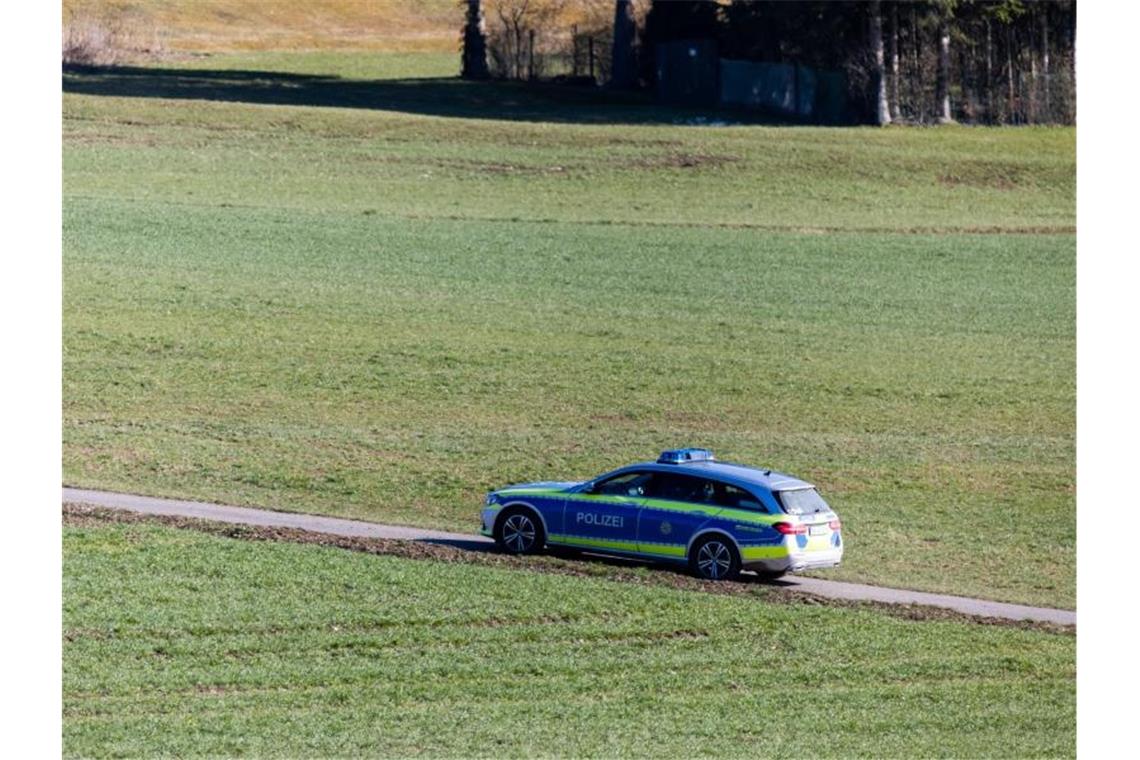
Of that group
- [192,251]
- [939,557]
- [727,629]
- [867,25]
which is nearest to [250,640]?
[727,629]

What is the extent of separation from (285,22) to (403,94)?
44.7ft

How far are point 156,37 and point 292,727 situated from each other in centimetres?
6303

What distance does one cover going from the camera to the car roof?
69.2ft

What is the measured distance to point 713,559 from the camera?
829 inches

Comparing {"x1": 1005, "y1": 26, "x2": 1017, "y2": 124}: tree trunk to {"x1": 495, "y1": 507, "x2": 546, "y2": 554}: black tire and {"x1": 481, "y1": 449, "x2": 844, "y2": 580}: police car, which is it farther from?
{"x1": 495, "y1": 507, "x2": 546, "y2": 554}: black tire

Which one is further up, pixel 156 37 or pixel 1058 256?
pixel 156 37

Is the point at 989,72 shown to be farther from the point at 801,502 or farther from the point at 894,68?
the point at 801,502

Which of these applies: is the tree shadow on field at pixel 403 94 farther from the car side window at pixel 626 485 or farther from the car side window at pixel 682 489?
the car side window at pixel 682 489

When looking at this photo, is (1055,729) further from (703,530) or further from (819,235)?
(819,235)

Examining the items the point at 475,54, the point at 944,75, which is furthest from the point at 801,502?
the point at 475,54

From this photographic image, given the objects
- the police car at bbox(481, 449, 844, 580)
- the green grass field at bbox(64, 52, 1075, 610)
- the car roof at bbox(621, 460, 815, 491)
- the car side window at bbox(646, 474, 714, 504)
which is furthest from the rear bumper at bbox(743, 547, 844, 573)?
the green grass field at bbox(64, 52, 1075, 610)

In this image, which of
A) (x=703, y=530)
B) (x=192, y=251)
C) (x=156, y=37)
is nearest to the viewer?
(x=703, y=530)

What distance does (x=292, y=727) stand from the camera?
48.8ft

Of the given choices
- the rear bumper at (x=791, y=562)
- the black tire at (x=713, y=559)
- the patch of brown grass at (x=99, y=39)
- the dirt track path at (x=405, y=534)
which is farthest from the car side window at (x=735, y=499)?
the patch of brown grass at (x=99, y=39)
